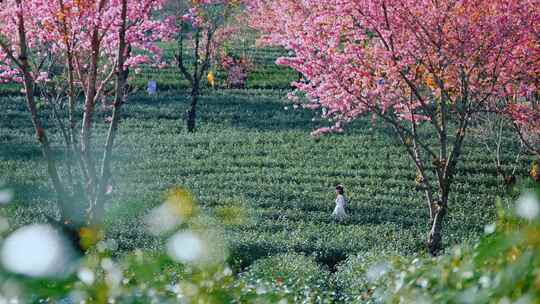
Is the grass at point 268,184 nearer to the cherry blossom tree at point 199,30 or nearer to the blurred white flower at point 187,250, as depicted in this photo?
the cherry blossom tree at point 199,30

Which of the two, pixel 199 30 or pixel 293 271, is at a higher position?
pixel 199 30

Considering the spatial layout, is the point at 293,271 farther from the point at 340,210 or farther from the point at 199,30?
the point at 199,30

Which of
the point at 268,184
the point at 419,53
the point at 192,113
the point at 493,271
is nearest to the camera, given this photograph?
the point at 493,271

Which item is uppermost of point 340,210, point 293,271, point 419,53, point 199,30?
point 419,53

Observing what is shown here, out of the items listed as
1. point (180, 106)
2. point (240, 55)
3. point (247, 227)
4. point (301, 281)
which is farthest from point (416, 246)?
point (240, 55)

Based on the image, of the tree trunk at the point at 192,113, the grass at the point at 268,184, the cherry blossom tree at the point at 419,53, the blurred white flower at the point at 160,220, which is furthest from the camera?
the tree trunk at the point at 192,113

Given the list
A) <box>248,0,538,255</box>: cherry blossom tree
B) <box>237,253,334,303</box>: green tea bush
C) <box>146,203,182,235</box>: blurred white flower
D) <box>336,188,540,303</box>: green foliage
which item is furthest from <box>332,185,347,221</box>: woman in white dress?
<box>336,188,540,303</box>: green foliage

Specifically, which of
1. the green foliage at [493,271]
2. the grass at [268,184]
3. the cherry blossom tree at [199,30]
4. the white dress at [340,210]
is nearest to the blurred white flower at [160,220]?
the grass at [268,184]

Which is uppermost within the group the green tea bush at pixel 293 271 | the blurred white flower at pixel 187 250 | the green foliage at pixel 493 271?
the green foliage at pixel 493 271

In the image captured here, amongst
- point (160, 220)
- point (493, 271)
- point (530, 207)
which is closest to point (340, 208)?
point (160, 220)

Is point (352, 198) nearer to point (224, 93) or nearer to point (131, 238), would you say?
point (131, 238)

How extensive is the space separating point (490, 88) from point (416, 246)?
4295 mm

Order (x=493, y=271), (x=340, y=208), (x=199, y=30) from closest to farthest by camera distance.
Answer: (x=493, y=271) → (x=340, y=208) → (x=199, y=30)

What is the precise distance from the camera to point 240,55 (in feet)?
159
